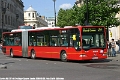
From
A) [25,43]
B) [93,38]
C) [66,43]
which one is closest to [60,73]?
[93,38]

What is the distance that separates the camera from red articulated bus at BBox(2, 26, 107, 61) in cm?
2273

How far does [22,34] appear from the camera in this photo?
2992cm

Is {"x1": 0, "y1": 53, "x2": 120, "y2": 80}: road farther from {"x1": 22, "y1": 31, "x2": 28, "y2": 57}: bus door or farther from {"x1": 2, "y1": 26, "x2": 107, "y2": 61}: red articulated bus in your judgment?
{"x1": 22, "y1": 31, "x2": 28, "y2": 57}: bus door

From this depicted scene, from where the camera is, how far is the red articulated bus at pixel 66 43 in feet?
74.6

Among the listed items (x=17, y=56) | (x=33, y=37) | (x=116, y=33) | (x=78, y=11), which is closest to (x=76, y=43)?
(x=33, y=37)

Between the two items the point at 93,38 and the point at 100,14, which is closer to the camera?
the point at 93,38

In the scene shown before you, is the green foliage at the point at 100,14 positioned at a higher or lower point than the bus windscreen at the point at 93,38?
higher

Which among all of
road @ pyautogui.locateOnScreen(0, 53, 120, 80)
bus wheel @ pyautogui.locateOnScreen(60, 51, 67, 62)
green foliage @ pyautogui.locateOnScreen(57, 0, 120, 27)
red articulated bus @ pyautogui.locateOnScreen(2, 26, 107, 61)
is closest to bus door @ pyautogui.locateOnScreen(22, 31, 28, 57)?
red articulated bus @ pyautogui.locateOnScreen(2, 26, 107, 61)

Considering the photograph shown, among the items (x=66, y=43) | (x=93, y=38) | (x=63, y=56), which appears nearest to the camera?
(x=93, y=38)

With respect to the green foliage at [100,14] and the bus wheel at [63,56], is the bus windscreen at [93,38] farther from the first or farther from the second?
the green foliage at [100,14]

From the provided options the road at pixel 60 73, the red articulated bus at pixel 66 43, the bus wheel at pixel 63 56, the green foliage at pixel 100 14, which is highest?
the green foliage at pixel 100 14

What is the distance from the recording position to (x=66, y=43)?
78.2ft

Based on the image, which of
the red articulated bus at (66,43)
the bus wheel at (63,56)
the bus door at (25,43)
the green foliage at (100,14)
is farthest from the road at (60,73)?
the green foliage at (100,14)

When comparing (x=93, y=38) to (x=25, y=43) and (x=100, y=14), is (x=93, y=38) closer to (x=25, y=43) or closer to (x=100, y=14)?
(x=25, y=43)
